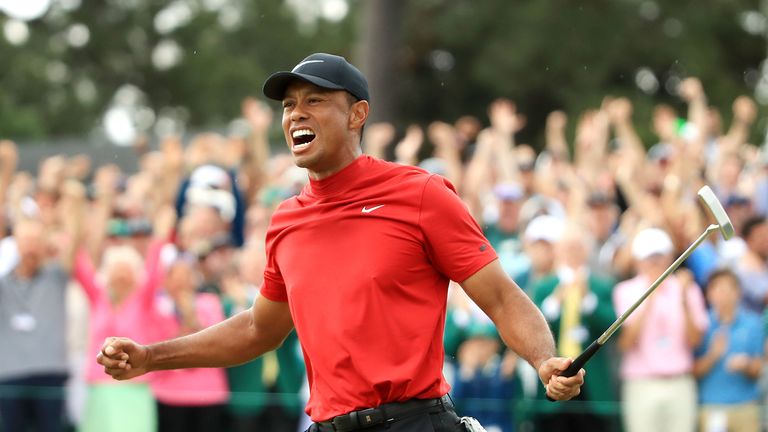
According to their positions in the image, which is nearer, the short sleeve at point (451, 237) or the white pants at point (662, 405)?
the short sleeve at point (451, 237)

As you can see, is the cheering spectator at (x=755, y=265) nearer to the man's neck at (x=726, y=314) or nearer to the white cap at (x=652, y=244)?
the man's neck at (x=726, y=314)

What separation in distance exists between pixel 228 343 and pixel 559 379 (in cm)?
171

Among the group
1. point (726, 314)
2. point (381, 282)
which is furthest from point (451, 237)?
point (726, 314)

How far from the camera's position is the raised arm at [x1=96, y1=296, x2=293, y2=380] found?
6.22 metres

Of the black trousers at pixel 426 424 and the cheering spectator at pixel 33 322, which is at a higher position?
the cheering spectator at pixel 33 322

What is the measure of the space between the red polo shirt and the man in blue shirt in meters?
5.09

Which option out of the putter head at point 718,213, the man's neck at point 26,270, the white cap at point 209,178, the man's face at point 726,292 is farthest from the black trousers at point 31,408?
the putter head at point 718,213

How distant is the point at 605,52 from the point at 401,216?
2675 cm

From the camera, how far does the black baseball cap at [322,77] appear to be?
5.71 metres

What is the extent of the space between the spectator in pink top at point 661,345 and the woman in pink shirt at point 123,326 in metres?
3.56

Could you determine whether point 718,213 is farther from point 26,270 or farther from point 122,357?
point 26,270

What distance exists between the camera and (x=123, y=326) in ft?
36.9

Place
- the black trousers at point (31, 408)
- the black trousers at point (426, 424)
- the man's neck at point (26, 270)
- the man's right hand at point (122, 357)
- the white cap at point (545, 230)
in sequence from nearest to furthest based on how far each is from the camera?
1. the black trousers at point (426, 424)
2. the man's right hand at point (122, 357)
3. the white cap at point (545, 230)
4. the black trousers at point (31, 408)
5. the man's neck at point (26, 270)

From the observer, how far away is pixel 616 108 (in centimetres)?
1316
